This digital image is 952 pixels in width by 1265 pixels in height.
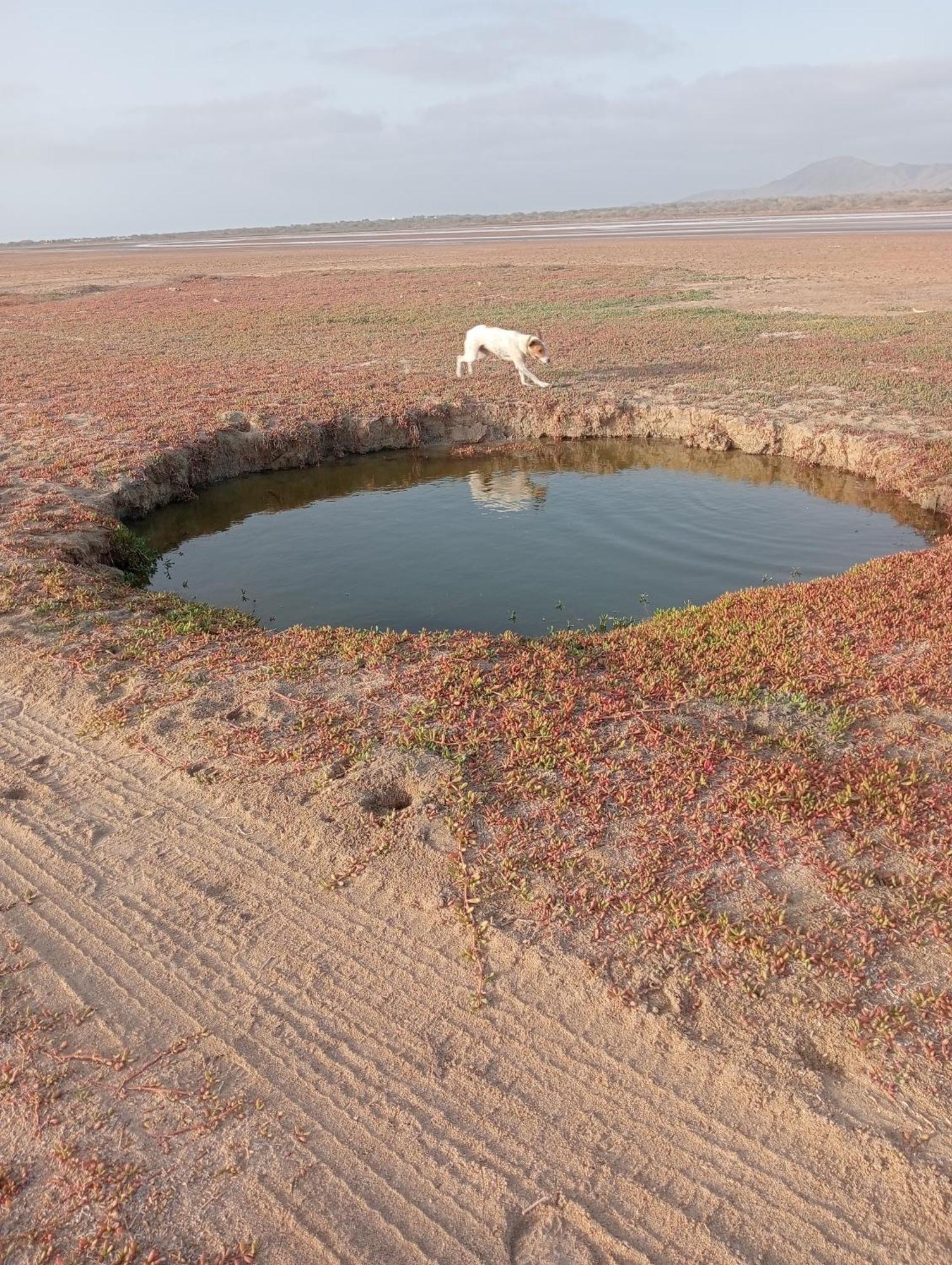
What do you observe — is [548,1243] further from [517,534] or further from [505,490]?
[505,490]

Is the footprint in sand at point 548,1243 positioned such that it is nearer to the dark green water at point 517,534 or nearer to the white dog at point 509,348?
the dark green water at point 517,534

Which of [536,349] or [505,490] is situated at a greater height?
[536,349]

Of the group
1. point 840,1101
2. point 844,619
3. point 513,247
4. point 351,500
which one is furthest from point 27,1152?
point 513,247

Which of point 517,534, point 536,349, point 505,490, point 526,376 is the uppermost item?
point 536,349

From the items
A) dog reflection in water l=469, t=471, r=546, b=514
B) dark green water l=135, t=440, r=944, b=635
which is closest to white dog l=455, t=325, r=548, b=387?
dark green water l=135, t=440, r=944, b=635

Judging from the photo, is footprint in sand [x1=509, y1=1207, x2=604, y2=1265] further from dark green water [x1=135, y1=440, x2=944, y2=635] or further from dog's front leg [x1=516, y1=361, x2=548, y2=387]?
dog's front leg [x1=516, y1=361, x2=548, y2=387]

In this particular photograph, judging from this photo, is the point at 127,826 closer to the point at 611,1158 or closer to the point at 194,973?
the point at 194,973

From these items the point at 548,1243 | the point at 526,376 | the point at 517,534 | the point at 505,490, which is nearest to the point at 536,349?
the point at 526,376

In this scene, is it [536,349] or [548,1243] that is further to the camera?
[536,349]
